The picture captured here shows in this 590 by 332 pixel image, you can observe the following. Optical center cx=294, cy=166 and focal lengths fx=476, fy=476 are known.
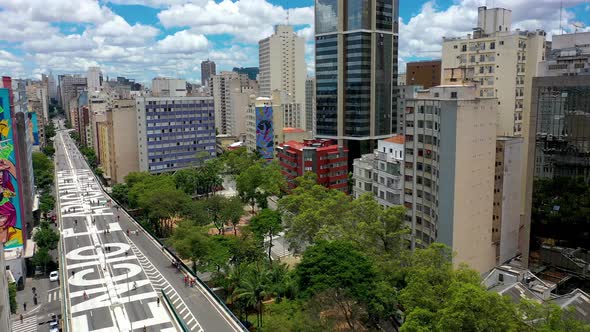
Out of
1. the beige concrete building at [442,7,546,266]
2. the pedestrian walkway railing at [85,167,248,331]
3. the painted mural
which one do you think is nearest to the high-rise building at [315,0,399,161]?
the beige concrete building at [442,7,546,266]

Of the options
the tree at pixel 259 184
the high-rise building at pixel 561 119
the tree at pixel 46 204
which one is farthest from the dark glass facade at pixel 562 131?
the tree at pixel 46 204

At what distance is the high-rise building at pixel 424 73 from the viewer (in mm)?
136750

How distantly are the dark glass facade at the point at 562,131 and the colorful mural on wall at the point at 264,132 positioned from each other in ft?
272

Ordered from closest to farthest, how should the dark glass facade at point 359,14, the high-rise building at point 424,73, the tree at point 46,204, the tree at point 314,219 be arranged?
the tree at point 314,219 < the tree at point 46,204 < the dark glass facade at point 359,14 < the high-rise building at point 424,73

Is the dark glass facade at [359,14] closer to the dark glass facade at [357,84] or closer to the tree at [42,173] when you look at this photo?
the dark glass facade at [357,84]

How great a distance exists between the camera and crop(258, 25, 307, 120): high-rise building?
639 feet

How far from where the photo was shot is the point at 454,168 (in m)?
46.7

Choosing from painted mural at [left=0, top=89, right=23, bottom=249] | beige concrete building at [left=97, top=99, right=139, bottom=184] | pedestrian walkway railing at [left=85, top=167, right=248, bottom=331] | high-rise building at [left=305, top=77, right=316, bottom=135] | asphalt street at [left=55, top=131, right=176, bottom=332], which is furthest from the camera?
high-rise building at [left=305, top=77, right=316, bottom=135]

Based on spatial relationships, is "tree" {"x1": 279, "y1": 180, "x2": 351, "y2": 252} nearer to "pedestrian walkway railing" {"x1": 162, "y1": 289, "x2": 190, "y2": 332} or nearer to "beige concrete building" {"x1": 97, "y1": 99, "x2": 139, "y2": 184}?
"pedestrian walkway railing" {"x1": 162, "y1": 289, "x2": 190, "y2": 332}

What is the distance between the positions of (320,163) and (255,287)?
4502cm

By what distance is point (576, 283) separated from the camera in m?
45.6

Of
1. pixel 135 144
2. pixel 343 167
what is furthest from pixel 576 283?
pixel 135 144

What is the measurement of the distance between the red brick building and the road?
2971 cm

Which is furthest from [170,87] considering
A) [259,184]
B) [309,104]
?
[259,184]
